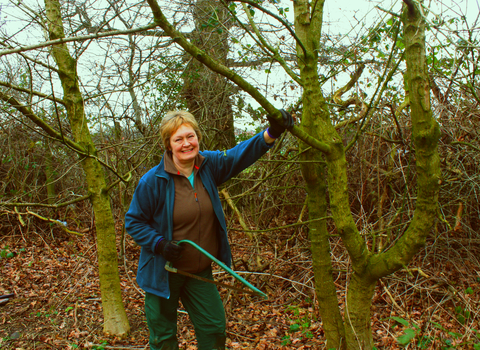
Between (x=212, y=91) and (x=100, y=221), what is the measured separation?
3.99 metres

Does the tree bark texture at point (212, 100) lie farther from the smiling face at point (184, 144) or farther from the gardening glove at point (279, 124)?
the gardening glove at point (279, 124)

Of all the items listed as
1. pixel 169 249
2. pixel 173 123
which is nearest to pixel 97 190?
pixel 173 123

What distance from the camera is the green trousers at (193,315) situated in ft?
8.11

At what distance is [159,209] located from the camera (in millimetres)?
2473

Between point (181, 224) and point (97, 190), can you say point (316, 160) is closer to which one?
point (181, 224)

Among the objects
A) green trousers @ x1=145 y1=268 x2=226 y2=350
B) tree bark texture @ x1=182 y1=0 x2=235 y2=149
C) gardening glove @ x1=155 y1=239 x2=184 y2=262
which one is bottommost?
green trousers @ x1=145 y1=268 x2=226 y2=350

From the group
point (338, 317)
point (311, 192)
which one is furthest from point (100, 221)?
point (338, 317)

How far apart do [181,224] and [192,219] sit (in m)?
0.08

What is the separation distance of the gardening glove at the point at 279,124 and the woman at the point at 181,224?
128 mm

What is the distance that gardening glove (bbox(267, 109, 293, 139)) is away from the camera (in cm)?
200

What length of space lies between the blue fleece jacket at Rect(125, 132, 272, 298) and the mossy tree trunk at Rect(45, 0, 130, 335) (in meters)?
1.34

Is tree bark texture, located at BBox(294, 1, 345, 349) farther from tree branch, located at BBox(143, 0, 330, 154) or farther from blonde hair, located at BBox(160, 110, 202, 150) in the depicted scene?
blonde hair, located at BBox(160, 110, 202, 150)

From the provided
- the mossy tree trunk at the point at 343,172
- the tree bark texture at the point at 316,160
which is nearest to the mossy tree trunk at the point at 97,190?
the mossy tree trunk at the point at 343,172

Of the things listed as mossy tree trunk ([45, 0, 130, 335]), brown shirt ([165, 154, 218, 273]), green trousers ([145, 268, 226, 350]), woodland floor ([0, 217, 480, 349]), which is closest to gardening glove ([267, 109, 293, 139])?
brown shirt ([165, 154, 218, 273])
